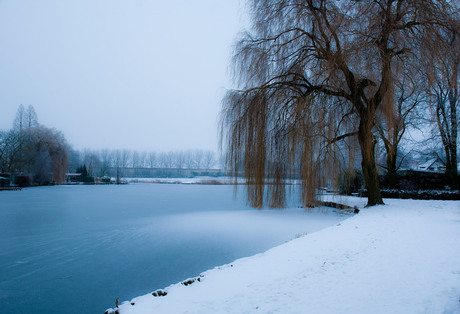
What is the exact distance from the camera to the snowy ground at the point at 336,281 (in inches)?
75.1

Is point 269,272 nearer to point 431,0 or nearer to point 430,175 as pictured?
point 431,0

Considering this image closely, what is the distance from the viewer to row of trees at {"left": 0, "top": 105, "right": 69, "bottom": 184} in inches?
999

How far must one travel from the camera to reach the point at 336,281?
235cm

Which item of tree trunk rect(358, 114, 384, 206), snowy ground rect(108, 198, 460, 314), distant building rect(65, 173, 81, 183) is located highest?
tree trunk rect(358, 114, 384, 206)

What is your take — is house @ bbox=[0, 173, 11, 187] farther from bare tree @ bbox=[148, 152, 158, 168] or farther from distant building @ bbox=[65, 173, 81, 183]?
bare tree @ bbox=[148, 152, 158, 168]

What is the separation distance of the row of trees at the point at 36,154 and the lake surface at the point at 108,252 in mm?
21202

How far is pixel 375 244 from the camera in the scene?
3475 mm

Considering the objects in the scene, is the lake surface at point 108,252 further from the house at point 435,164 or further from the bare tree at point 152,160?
the bare tree at point 152,160

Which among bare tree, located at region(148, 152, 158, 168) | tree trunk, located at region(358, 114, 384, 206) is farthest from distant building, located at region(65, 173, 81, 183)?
tree trunk, located at region(358, 114, 384, 206)

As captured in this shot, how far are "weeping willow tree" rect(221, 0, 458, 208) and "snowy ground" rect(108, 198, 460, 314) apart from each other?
2520 mm

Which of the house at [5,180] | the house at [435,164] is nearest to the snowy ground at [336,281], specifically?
the house at [435,164]

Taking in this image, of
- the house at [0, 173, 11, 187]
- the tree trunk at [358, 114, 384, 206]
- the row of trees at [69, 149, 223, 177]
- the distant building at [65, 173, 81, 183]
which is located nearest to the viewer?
the tree trunk at [358, 114, 384, 206]

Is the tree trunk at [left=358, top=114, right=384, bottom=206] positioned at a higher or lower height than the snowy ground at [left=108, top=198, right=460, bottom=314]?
higher

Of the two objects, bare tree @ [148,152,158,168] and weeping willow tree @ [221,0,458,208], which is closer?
weeping willow tree @ [221,0,458,208]
